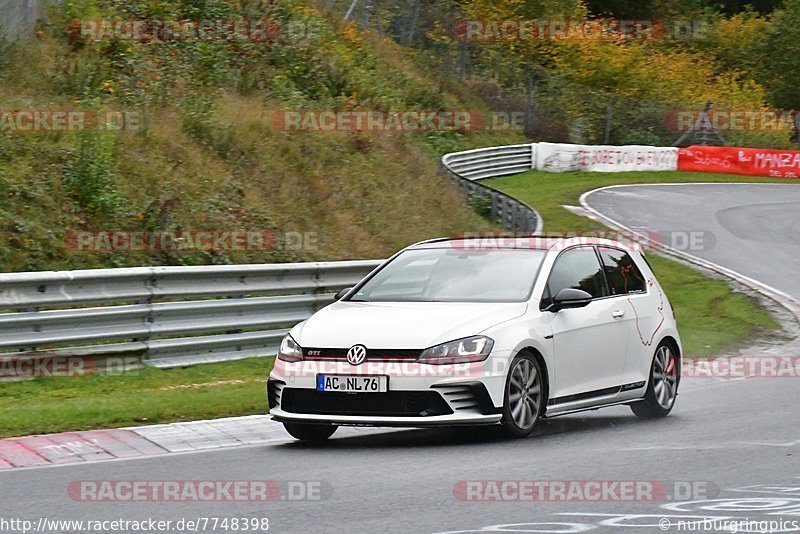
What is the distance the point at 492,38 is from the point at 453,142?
19.6m

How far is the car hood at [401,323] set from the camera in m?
9.46

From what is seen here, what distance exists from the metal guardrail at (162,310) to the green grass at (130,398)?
28 centimetres

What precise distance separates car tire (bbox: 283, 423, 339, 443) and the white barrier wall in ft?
122

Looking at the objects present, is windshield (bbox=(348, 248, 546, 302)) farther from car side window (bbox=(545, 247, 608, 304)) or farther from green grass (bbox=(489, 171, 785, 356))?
green grass (bbox=(489, 171, 785, 356))

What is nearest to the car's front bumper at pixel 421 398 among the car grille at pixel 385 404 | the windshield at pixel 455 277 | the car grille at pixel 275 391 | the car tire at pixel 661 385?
the car grille at pixel 385 404

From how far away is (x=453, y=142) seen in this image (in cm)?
4566

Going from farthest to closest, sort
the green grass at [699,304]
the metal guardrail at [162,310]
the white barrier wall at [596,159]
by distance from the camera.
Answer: the white barrier wall at [596,159], the green grass at [699,304], the metal guardrail at [162,310]

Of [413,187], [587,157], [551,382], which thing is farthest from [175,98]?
[587,157]

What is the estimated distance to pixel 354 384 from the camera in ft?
30.8

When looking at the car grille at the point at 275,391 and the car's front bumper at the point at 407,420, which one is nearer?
the car's front bumper at the point at 407,420

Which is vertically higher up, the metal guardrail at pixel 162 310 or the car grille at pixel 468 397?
the car grille at pixel 468 397

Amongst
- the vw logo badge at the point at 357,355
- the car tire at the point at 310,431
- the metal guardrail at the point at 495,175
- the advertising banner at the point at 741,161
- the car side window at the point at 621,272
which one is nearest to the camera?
the vw logo badge at the point at 357,355

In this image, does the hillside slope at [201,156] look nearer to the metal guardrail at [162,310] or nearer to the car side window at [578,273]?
the metal guardrail at [162,310]

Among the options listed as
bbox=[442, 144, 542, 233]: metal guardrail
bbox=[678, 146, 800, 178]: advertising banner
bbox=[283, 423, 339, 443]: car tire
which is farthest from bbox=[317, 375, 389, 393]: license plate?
bbox=[678, 146, 800, 178]: advertising banner
